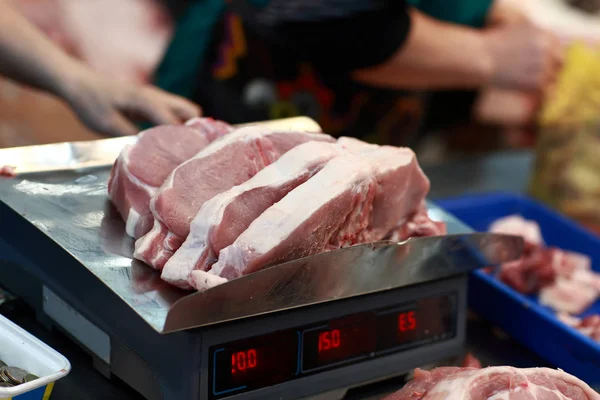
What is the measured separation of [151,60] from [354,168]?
1.96m

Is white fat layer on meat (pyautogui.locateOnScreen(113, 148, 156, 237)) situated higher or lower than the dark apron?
higher

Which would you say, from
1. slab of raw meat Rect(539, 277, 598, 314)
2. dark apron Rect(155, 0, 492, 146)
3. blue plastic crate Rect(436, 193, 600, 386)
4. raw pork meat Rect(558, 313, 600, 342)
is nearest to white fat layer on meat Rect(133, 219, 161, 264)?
blue plastic crate Rect(436, 193, 600, 386)

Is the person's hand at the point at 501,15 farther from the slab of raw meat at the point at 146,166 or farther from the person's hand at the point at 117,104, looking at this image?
the slab of raw meat at the point at 146,166

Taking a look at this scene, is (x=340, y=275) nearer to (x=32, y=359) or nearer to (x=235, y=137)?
(x=235, y=137)

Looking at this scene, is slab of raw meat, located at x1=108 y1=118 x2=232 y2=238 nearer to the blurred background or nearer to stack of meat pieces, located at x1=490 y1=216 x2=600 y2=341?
stack of meat pieces, located at x1=490 y1=216 x2=600 y2=341

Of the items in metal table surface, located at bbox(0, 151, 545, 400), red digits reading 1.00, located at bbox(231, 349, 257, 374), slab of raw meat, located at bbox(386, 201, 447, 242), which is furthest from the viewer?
slab of raw meat, located at bbox(386, 201, 447, 242)

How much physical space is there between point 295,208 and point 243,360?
238 mm

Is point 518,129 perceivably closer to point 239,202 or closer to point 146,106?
point 146,106

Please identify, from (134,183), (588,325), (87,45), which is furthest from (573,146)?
(87,45)

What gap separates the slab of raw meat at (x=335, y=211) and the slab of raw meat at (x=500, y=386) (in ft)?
0.86

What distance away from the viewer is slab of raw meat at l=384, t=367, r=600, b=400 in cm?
105

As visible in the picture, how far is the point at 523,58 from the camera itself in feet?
10.1

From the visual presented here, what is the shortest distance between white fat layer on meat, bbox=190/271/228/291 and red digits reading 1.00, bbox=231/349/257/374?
0.12 m

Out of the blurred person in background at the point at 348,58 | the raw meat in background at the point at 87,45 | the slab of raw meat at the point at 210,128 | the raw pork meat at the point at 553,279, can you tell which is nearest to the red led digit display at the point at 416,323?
the slab of raw meat at the point at 210,128
